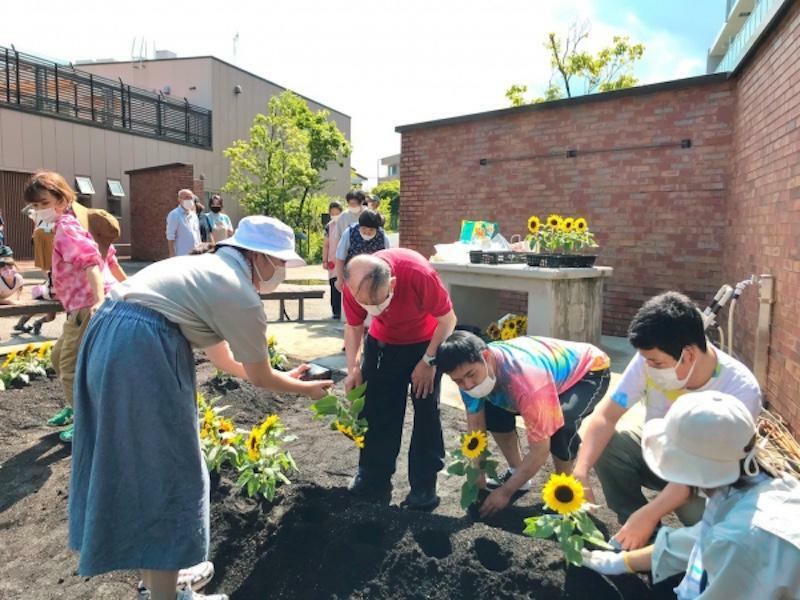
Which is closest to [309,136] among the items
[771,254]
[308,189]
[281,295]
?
[308,189]

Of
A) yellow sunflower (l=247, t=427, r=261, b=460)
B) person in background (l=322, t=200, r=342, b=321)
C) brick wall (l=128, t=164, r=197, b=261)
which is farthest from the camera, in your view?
brick wall (l=128, t=164, r=197, b=261)

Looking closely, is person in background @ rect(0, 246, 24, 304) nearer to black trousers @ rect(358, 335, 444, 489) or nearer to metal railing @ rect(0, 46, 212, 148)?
black trousers @ rect(358, 335, 444, 489)

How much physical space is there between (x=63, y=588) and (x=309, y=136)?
72.5 ft

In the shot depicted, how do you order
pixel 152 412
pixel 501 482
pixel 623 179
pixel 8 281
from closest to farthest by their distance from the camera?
pixel 152 412 → pixel 501 482 → pixel 8 281 → pixel 623 179

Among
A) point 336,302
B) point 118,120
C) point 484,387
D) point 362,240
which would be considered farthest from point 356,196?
point 118,120

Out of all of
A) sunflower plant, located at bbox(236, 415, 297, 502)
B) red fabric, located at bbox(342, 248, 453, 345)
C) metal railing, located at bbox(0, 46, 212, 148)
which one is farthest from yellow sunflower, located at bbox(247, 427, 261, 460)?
metal railing, located at bbox(0, 46, 212, 148)

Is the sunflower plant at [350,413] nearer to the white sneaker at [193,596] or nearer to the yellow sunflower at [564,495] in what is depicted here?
the white sneaker at [193,596]

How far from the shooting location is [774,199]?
14.4 ft

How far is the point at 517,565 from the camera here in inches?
87.0

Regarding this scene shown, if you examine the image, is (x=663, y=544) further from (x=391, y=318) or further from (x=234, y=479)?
(x=234, y=479)

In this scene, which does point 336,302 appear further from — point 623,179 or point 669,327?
point 669,327

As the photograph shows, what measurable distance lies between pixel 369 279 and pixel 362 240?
339 cm

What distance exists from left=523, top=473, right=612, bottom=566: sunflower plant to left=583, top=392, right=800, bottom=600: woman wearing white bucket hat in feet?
1.23

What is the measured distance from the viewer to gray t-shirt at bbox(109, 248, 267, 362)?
2006mm
